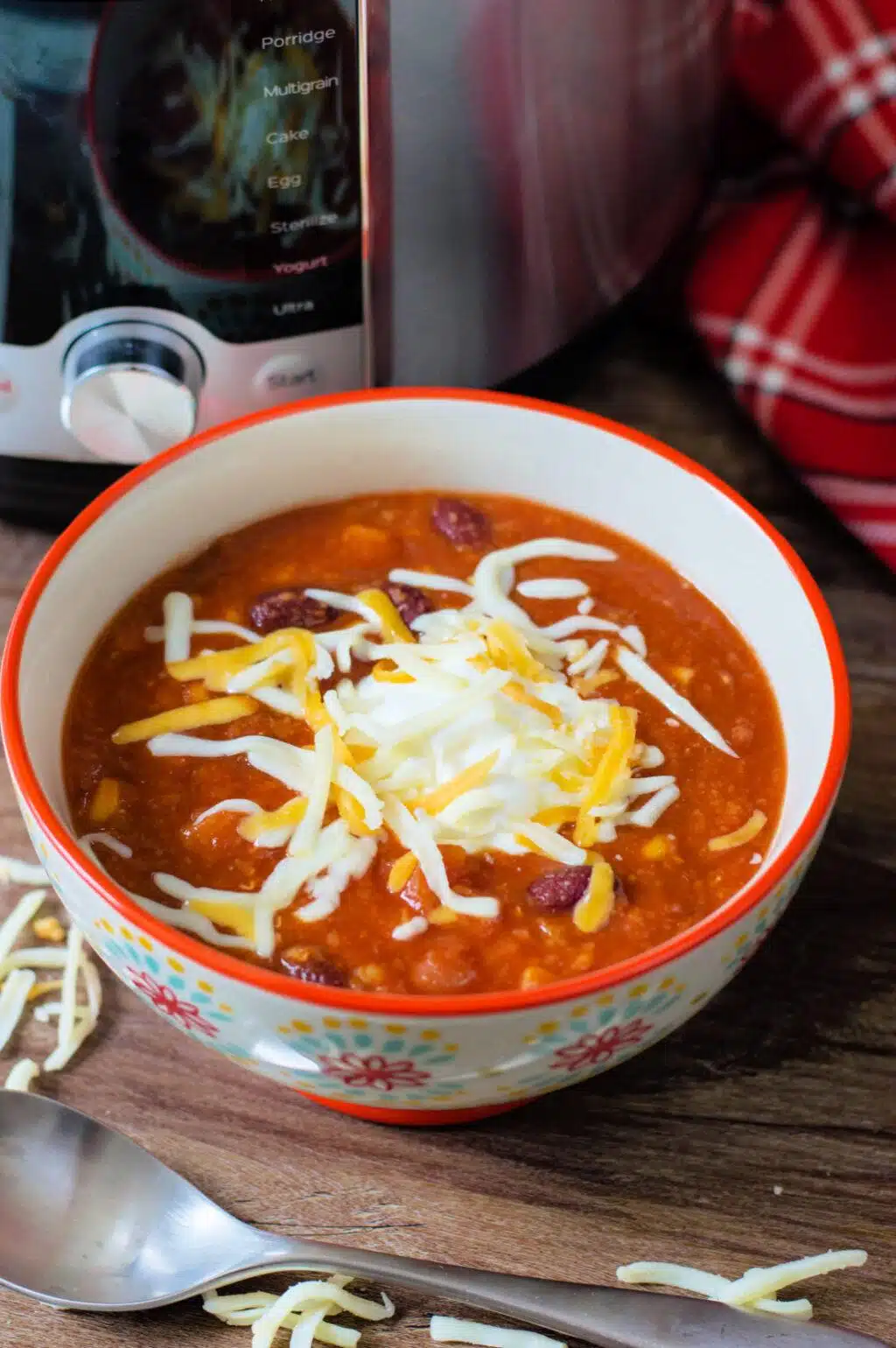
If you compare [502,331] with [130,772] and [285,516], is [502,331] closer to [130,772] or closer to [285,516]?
[285,516]

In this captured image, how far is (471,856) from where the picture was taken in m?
1.04

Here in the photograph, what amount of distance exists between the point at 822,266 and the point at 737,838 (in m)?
0.79

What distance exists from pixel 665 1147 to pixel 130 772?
0.46m

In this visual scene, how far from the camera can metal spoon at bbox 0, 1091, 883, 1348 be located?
3.07 feet

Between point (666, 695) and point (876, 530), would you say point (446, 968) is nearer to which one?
point (666, 695)

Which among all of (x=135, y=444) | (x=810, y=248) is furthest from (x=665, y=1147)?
(x=810, y=248)

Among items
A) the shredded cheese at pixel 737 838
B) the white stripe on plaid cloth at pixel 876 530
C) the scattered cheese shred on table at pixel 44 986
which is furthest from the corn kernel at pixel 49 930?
the white stripe on plaid cloth at pixel 876 530

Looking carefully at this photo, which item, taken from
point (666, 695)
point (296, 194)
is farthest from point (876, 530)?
point (296, 194)

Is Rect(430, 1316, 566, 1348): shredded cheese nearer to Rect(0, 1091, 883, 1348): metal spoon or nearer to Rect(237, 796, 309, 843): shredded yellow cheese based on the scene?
Rect(0, 1091, 883, 1348): metal spoon

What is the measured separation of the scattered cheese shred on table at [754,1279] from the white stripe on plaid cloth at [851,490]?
73 centimetres

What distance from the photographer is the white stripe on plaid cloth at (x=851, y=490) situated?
1.48 meters

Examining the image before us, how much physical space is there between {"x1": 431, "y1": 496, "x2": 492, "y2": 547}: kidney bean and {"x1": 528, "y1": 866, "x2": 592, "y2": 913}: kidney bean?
1.17 ft

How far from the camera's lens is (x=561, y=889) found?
100 centimetres

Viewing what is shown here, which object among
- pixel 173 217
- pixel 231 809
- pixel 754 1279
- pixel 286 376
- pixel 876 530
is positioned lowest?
pixel 754 1279
